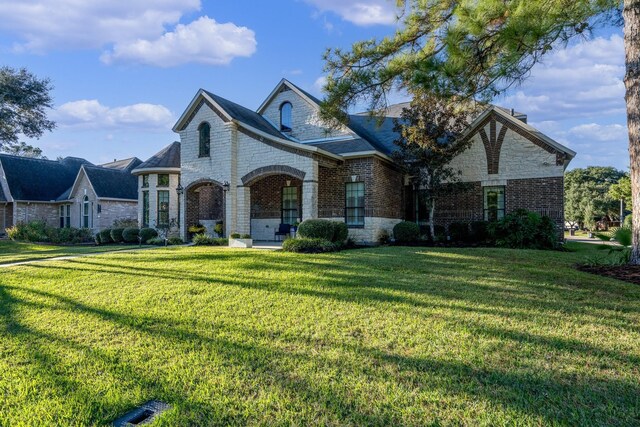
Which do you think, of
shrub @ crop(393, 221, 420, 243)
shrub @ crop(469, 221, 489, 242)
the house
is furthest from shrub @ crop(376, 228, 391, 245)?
shrub @ crop(469, 221, 489, 242)

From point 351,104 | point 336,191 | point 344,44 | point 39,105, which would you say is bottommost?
point 336,191

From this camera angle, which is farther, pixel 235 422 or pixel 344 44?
pixel 344 44

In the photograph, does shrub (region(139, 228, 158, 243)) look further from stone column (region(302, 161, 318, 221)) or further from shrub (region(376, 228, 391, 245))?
shrub (region(376, 228, 391, 245))

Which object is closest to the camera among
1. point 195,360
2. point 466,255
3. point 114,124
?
point 195,360

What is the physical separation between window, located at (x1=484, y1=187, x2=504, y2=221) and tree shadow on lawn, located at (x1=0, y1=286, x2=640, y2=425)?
515 inches

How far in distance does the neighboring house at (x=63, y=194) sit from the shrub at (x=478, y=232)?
21.3m

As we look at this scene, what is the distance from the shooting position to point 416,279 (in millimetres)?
7012

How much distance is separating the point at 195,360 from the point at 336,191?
39.6ft

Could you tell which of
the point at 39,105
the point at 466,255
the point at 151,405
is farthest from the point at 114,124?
the point at 151,405

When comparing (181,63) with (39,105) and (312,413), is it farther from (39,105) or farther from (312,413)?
(39,105)

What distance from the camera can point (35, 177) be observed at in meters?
27.1

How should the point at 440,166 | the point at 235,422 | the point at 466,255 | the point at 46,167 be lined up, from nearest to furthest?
the point at 235,422, the point at 466,255, the point at 440,166, the point at 46,167

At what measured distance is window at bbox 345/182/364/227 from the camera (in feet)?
49.2

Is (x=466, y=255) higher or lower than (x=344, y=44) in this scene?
lower
